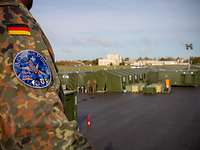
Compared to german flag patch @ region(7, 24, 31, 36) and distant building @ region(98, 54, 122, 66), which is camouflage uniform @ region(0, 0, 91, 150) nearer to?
german flag patch @ region(7, 24, 31, 36)

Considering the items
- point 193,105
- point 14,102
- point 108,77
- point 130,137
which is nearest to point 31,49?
point 14,102

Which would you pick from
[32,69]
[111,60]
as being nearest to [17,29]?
[32,69]

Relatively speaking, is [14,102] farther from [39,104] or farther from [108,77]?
[108,77]

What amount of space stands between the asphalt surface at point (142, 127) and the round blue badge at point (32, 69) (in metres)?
10.5

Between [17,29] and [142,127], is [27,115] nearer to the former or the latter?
[17,29]

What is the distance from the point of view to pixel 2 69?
1318 millimetres

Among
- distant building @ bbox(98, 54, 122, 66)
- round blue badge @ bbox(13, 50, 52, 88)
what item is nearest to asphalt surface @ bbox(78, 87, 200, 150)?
round blue badge @ bbox(13, 50, 52, 88)

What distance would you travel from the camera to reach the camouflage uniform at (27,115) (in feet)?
4.17

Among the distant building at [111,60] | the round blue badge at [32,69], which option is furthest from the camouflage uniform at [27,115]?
the distant building at [111,60]

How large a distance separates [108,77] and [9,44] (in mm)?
34478

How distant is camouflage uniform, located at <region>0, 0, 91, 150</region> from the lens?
127 cm

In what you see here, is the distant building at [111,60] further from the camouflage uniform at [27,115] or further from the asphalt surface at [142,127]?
the camouflage uniform at [27,115]

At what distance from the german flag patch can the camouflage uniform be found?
0.02m

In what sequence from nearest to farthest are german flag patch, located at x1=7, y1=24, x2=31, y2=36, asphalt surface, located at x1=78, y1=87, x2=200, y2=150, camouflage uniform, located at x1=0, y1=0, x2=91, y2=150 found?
camouflage uniform, located at x1=0, y1=0, x2=91, y2=150
german flag patch, located at x1=7, y1=24, x2=31, y2=36
asphalt surface, located at x1=78, y1=87, x2=200, y2=150
